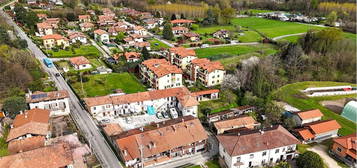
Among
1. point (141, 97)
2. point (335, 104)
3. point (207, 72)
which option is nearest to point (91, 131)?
point (141, 97)

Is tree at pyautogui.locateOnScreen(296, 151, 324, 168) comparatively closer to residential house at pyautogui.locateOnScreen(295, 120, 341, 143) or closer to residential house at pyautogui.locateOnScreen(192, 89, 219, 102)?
residential house at pyautogui.locateOnScreen(295, 120, 341, 143)

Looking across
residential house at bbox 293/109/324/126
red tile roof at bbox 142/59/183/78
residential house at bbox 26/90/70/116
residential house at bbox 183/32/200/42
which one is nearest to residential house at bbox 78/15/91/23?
residential house at bbox 183/32/200/42

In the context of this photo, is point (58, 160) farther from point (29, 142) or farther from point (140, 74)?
point (140, 74)

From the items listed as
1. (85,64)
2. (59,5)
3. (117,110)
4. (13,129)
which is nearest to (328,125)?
(117,110)

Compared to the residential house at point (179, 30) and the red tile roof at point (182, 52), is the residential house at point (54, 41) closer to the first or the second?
the red tile roof at point (182, 52)

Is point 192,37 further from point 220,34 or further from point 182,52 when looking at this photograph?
point 182,52

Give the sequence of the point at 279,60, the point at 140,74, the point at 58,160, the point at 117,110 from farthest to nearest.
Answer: the point at 279,60
the point at 140,74
the point at 117,110
the point at 58,160

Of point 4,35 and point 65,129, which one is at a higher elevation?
point 4,35
